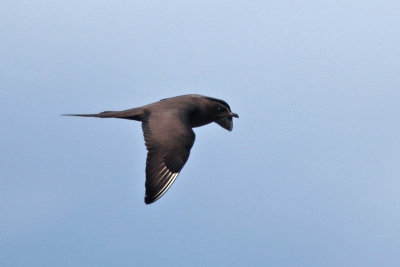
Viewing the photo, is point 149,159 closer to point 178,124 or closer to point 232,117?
point 178,124

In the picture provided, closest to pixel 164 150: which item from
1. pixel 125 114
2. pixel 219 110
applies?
pixel 125 114

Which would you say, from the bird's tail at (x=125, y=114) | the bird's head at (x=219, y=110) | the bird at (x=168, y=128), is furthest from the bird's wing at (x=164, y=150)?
the bird's head at (x=219, y=110)

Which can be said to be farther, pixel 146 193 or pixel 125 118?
pixel 125 118

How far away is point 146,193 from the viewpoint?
43.3 ft

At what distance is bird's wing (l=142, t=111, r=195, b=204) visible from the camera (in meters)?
13.4

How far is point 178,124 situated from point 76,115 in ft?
6.50

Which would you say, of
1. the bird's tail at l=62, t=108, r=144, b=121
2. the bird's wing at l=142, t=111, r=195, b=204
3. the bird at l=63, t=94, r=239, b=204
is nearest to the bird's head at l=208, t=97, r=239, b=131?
the bird at l=63, t=94, r=239, b=204

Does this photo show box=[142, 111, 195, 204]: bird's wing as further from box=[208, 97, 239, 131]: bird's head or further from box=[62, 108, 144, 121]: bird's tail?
box=[208, 97, 239, 131]: bird's head

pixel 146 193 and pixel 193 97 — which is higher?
pixel 193 97

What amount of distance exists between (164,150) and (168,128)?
544 mm

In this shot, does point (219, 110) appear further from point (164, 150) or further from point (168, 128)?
point (164, 150)

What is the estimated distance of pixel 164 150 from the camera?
45.1ft

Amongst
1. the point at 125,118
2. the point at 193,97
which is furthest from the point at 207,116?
the point at 125,118

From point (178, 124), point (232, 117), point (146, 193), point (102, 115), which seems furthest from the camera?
point (232, 117)
